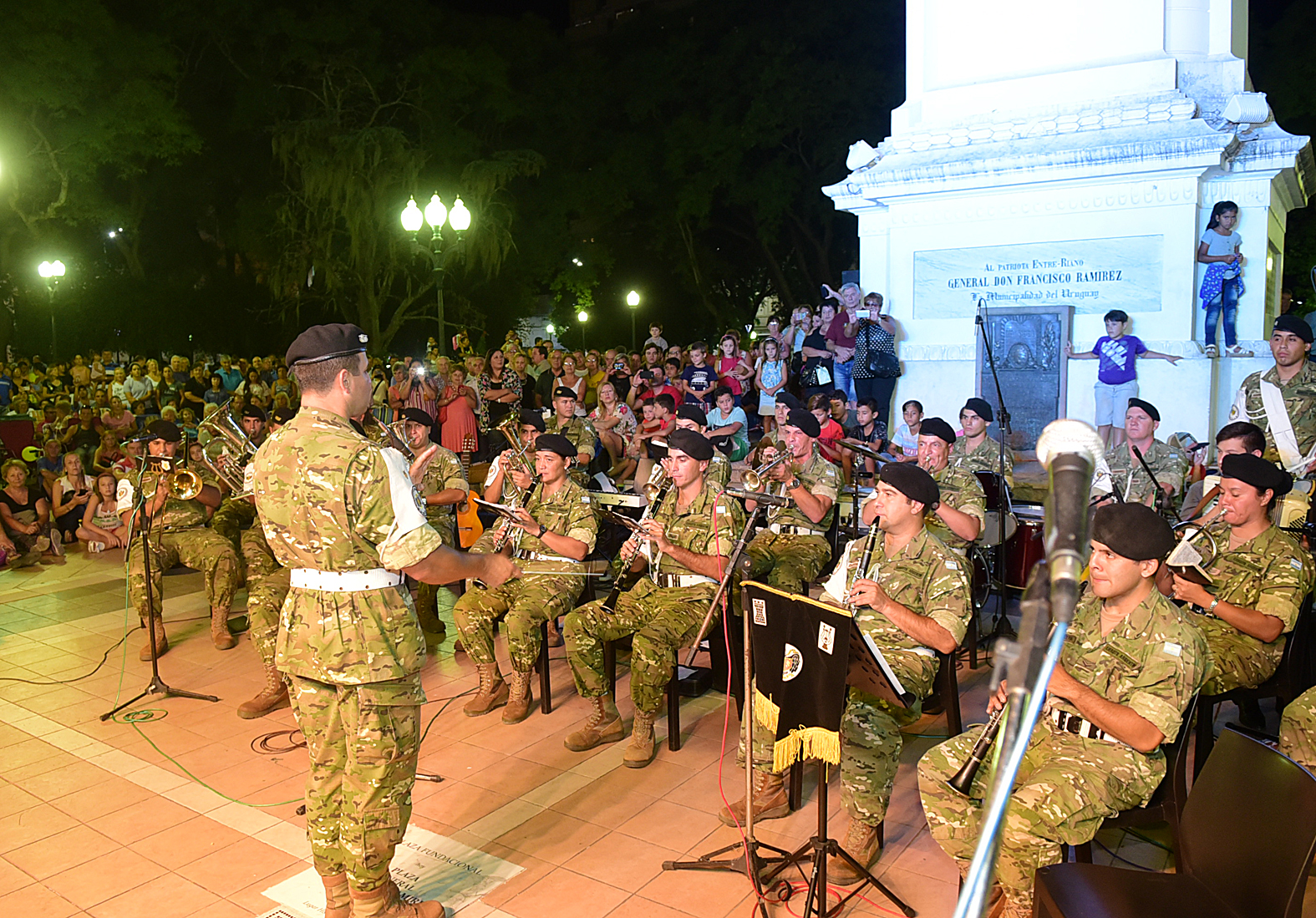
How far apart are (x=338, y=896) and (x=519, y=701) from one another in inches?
98.2

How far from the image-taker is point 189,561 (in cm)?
818

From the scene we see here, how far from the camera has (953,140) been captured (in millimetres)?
11250

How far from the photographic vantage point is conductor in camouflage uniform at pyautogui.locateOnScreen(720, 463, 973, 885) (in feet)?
14.7

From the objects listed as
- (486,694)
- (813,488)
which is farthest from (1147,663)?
(486,694)

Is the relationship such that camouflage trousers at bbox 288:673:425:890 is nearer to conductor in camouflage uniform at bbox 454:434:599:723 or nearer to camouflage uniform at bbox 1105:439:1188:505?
conductor in camouflage uniform at bbox 454:434:599:723

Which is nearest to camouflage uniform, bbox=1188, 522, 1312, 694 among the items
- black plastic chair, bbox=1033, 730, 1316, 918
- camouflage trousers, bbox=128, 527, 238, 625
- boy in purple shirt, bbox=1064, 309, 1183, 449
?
black plastic chair, bbox=1033, 730, 1316, 918

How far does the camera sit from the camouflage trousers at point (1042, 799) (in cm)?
356

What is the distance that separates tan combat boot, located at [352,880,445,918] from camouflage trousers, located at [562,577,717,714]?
6.11 ft

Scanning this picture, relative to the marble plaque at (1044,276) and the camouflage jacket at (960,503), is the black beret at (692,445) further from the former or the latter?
the marble plaque at (1044,276)

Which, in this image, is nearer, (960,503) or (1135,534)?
(1135,534)

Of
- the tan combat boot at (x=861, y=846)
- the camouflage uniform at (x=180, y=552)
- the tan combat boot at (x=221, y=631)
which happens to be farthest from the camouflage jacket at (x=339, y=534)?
the tan combat boot at (x=221, y=631)

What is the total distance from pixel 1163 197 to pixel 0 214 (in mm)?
24718

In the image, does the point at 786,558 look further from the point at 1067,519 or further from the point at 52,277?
the point at 52,277

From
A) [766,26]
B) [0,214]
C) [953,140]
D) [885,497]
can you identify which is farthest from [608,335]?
[885,497]
